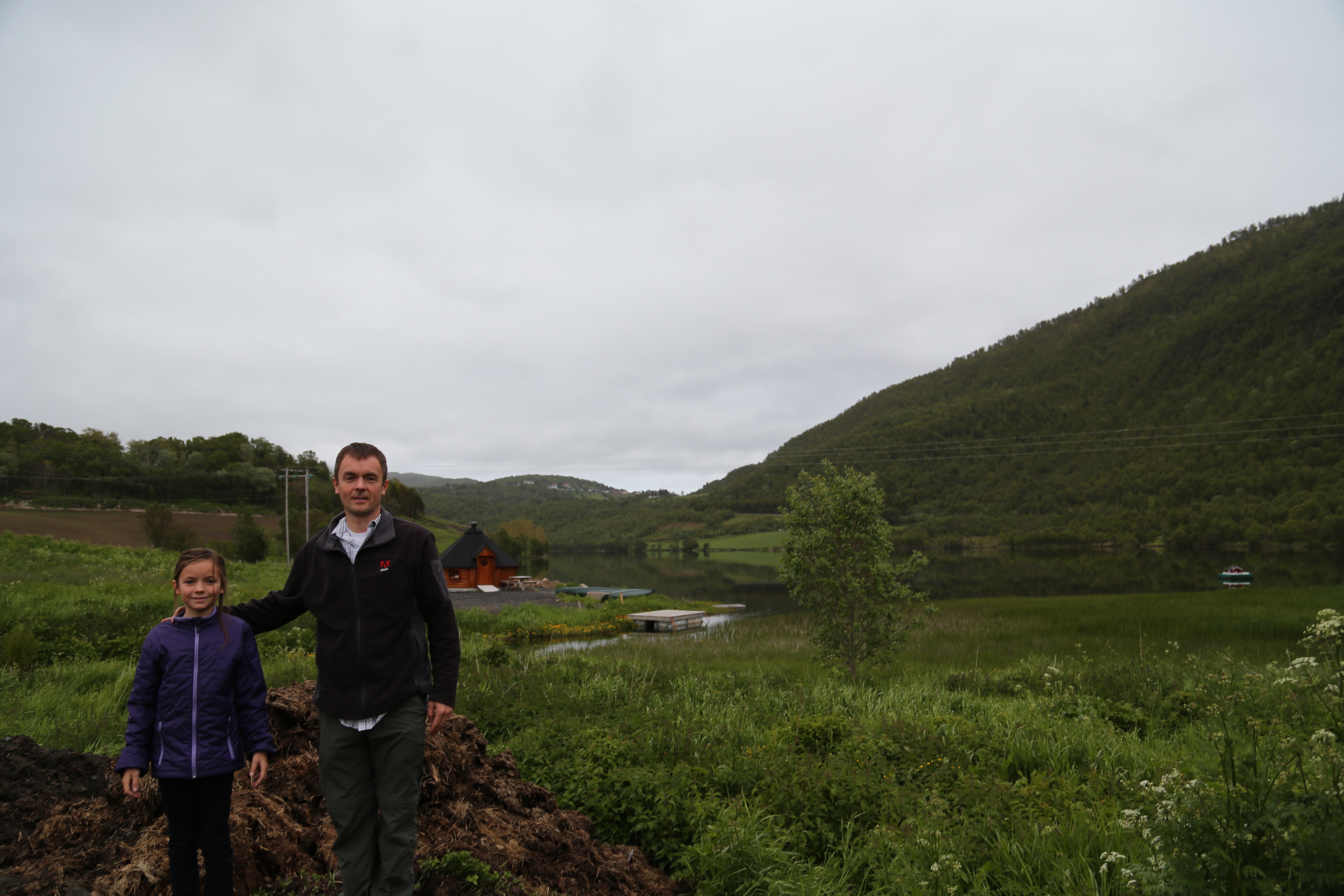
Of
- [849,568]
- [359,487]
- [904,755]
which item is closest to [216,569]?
[359,487]

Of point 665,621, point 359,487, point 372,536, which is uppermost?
point 359,487

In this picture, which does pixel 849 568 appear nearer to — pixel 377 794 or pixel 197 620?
pixel 377 794

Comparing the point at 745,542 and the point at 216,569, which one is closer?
the point at 216,569

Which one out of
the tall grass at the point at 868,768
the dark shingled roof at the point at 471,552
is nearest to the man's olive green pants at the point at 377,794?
the tall grass at the point at 868,768

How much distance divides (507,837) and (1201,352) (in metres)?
163

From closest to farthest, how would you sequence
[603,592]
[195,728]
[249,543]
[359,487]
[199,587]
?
[195,728], [199,587], [359,487], [249,543], [603,592]

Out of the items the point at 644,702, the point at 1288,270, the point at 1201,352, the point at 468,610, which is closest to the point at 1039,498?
the point at 1201,352

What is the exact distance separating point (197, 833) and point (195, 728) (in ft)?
1.79

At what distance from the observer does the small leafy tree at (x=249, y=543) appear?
3300 cm

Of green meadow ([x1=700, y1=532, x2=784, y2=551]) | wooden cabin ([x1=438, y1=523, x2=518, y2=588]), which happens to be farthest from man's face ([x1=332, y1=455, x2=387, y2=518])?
green meadow ([x1=700, y1=532, x2=784, y2=551])

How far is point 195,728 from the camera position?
3.08 m

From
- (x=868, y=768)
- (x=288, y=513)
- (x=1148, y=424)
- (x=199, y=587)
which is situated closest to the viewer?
(x=199, y=587)

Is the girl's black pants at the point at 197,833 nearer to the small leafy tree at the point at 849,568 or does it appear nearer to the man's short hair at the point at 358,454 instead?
the man's short hair at the point at 358,454

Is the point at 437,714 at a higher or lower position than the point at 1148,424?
lower
